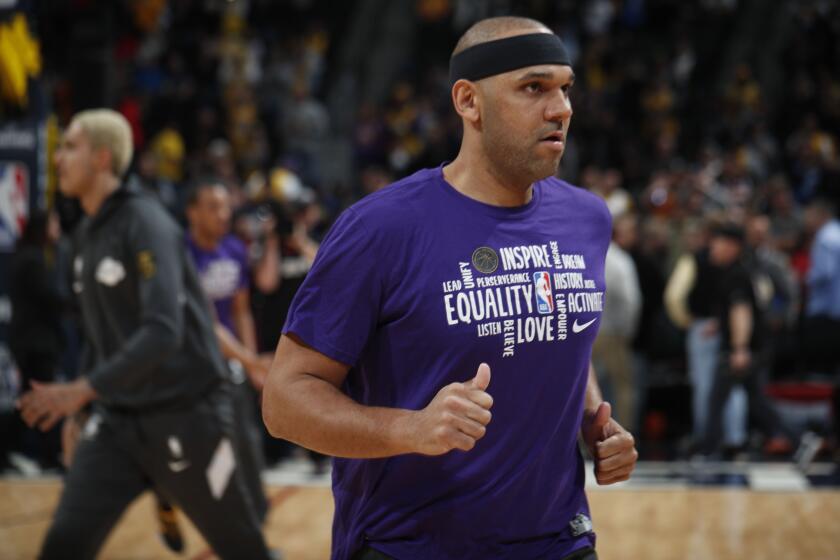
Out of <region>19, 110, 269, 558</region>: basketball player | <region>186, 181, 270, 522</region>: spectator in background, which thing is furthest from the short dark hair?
<region>19, 110, 269, 558</region>: basketball player

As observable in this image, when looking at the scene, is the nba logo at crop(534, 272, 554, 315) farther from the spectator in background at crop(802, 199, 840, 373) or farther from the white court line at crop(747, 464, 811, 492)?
the spectator in background at crop(802, 199, 840, 373)

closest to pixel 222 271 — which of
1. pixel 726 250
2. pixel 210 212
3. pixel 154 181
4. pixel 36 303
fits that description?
pixel 210 212

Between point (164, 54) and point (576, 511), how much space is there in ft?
51.9

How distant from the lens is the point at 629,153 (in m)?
16.6

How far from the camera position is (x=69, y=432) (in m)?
5.01

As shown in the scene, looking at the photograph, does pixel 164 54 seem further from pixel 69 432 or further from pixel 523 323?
pixel 523 323

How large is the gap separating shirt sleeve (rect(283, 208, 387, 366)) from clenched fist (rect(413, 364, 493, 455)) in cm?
33

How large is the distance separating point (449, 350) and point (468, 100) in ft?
2.17

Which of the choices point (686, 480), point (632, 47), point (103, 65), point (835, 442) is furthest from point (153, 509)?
point (632, 47)

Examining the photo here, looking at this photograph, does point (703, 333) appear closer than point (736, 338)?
No

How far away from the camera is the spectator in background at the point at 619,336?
10117mm

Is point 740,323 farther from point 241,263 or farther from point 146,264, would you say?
point 146,264

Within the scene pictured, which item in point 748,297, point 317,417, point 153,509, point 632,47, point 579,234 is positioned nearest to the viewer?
point 317,417

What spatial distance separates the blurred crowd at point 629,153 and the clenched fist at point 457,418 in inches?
146
